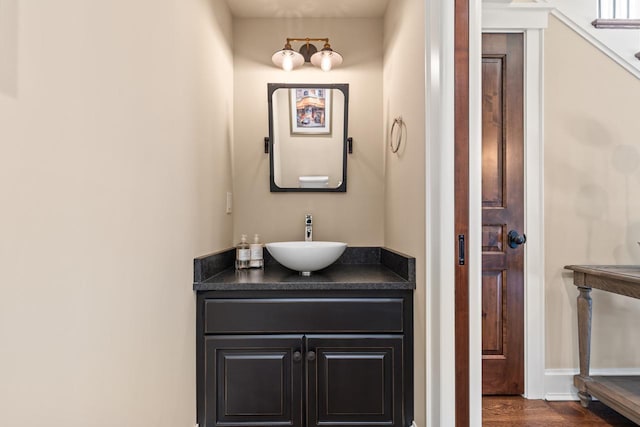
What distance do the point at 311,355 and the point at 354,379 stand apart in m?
0.23

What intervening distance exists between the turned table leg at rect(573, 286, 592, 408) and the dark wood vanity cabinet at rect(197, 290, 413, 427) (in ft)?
3.71

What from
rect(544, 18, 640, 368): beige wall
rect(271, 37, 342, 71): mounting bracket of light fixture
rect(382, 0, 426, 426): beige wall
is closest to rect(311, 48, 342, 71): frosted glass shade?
rect(271, 37, 342, 71): mounting bracket of light fixture

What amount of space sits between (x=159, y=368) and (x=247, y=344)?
470mm

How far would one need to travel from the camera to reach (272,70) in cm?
243

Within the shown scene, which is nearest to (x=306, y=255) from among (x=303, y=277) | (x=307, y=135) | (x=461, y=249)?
(x=303, y=277)

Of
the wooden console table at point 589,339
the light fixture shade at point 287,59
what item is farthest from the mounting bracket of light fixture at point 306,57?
the wooden console table at point 589,339

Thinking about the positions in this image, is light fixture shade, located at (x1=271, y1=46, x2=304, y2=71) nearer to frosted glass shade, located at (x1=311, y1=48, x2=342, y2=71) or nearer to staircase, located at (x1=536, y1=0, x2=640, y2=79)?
frosted glass shade, located at (x1=311, y1=48, x2=342, y2=71)

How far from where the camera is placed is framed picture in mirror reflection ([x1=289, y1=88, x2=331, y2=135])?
7.87 ft

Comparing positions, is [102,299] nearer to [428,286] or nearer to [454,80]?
[428,286]

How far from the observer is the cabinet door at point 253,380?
170 cm

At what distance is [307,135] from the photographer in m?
2.41

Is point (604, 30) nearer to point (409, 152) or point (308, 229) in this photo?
point (409, 152)

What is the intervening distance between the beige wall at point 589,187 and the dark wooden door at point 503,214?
6.5 inches

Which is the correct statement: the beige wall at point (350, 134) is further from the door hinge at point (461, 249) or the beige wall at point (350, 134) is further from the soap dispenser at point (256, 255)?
the door hinge at point (461, 249)
